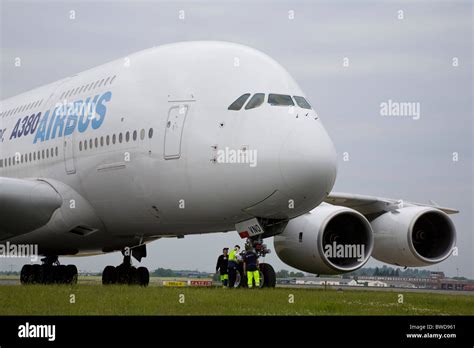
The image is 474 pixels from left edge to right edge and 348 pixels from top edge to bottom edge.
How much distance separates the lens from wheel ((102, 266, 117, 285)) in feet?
76.2

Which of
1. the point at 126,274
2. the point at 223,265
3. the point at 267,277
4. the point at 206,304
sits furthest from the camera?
the point at 126,274

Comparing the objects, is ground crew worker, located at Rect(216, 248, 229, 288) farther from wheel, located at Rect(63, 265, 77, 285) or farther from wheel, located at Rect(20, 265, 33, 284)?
wheel, located at Rect(20, 265, 33, 284)

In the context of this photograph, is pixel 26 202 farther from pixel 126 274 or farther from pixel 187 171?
pixel 187 171

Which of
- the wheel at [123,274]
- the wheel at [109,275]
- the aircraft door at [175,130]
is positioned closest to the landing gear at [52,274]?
the wheel at [109,275]

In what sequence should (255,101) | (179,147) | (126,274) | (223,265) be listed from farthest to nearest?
(126,274), (223,265), (179,147), (255,101)

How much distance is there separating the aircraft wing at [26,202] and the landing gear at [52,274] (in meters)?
3.52

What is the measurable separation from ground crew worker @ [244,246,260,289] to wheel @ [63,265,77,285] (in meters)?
8.11

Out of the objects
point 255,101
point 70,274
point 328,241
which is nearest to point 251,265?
point 255,101

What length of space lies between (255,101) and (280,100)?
489mm

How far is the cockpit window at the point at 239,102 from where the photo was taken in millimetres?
16828

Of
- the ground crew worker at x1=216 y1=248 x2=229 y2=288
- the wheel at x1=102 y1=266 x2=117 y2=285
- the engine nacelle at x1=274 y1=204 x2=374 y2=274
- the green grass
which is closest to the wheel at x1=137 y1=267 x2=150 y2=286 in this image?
the wheel at x1=102 y1=266 x2=117 y2=285

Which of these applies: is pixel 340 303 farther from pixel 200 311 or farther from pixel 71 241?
pixel 71 241

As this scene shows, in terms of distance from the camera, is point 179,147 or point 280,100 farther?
point 179,147

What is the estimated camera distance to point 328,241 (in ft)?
66.6
